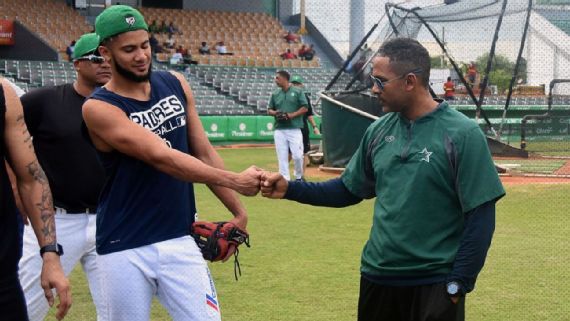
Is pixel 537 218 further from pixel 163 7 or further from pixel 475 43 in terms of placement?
pixel 163 7

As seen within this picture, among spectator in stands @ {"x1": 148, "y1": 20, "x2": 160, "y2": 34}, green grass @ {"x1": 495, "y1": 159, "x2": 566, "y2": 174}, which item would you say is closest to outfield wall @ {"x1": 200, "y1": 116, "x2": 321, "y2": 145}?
spectator in stands @ {"x1": 148, "y1": 20, "x2": 160, "y2": 34}

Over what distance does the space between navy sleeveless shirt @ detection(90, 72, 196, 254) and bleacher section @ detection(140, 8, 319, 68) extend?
28.9 meters

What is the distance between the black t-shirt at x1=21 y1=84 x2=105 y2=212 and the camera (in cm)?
525

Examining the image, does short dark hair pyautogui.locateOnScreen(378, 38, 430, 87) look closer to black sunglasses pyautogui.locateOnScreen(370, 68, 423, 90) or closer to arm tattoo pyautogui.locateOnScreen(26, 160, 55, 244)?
black sunglasses pyautogui.locateOnScreen(370, 68, 423, 90)

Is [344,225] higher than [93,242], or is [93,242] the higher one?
[93,242]

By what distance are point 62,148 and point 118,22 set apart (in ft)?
5.09

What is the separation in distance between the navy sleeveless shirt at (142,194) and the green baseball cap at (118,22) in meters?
0.29

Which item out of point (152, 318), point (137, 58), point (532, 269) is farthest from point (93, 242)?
point (532, 269)

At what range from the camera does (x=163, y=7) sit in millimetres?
39312

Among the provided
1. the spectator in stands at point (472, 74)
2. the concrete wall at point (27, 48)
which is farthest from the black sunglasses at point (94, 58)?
the concrete wall at point (27, 48)

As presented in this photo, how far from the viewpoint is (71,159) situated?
5285 millimetres

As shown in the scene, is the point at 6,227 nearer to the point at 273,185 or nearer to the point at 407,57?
the point at 273,185

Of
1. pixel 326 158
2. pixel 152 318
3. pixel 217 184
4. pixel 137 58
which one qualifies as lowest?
pixel 326 158

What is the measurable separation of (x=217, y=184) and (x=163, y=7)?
120 feet
